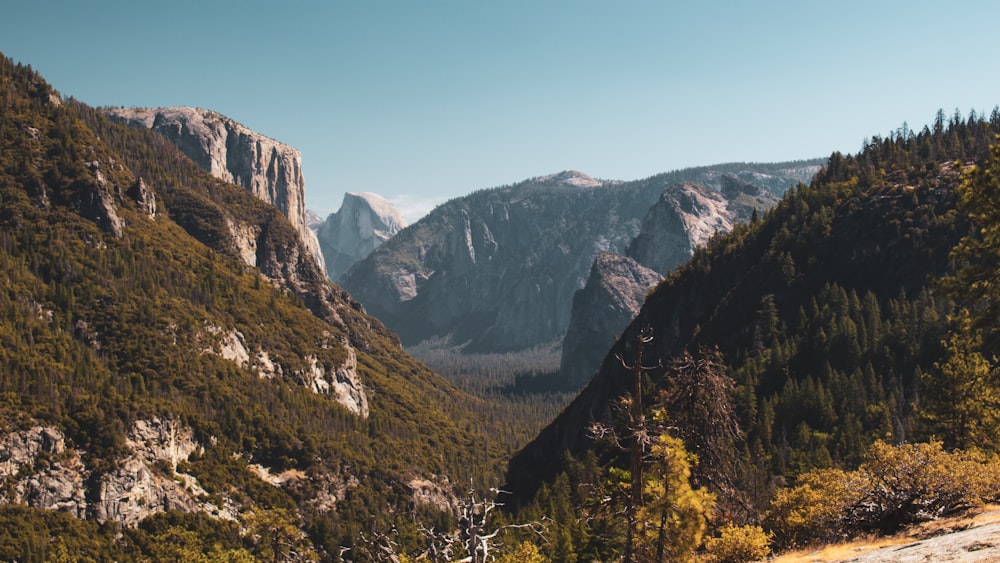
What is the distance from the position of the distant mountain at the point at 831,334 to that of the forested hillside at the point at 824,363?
1.32ft

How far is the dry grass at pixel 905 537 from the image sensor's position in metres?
33.7

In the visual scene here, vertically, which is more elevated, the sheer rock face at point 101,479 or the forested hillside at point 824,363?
the forested hillside at point 824,363

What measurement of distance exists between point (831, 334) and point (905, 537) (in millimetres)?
121584

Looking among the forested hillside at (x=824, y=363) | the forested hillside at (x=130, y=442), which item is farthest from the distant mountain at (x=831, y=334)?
the forested hillside at (x=130, y=442)

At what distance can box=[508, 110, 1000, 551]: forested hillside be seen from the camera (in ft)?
130

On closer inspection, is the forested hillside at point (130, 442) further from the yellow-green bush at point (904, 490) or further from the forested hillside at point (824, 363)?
the yellow-green bush at point (904, 490)

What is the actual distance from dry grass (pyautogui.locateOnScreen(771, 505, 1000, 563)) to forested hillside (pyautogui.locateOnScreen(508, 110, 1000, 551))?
5.26m

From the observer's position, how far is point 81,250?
652 feet

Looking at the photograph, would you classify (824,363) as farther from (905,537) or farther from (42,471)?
(42,471)

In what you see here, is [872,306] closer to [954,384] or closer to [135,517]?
[954,384]

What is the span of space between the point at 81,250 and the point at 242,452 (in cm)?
8044

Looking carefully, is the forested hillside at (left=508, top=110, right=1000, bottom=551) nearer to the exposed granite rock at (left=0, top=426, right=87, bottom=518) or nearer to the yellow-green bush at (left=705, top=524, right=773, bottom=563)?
the yellow-green bush at (left=705, top=524, right=773, bottom=563)

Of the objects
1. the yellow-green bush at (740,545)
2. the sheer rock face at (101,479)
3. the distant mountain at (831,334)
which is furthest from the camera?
the sheer rock face at (101,479)

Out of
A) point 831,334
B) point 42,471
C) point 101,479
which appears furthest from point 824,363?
point 42,471
